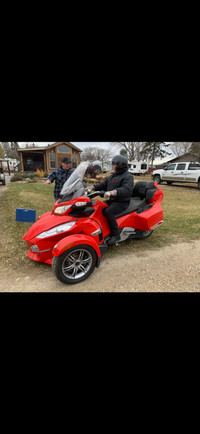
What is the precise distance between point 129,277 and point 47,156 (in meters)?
21.8

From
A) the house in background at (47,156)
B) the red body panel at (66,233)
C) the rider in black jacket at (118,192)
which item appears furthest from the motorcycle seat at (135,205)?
the house in background at (47,156)

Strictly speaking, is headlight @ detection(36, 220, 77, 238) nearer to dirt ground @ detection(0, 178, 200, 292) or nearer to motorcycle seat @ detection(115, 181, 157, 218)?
dirt ground @ detection(0, 178, 200, 292)

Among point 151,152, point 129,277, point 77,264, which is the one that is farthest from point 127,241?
point 151,152

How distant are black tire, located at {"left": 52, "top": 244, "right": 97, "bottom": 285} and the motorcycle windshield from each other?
35.1 inches

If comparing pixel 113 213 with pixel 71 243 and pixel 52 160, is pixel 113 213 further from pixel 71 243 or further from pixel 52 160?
pixel 52 160

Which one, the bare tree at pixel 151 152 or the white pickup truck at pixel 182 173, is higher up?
the bare tree at pixel 151 152

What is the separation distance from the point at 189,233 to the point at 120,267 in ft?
8.27

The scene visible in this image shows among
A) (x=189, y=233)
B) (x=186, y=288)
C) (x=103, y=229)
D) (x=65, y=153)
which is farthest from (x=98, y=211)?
(x=65, y=153)

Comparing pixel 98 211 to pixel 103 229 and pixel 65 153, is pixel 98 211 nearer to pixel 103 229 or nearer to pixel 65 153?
pixel 103 229

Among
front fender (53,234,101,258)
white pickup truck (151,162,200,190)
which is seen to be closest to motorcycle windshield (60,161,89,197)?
front fender (53,234,101,258)

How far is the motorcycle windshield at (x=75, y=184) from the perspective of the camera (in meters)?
2.86

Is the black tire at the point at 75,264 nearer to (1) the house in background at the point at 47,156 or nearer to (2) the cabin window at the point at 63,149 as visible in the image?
(1) the house in background at the point at 47,156

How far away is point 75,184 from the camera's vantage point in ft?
9.42

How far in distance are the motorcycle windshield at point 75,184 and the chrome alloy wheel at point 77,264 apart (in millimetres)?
909
